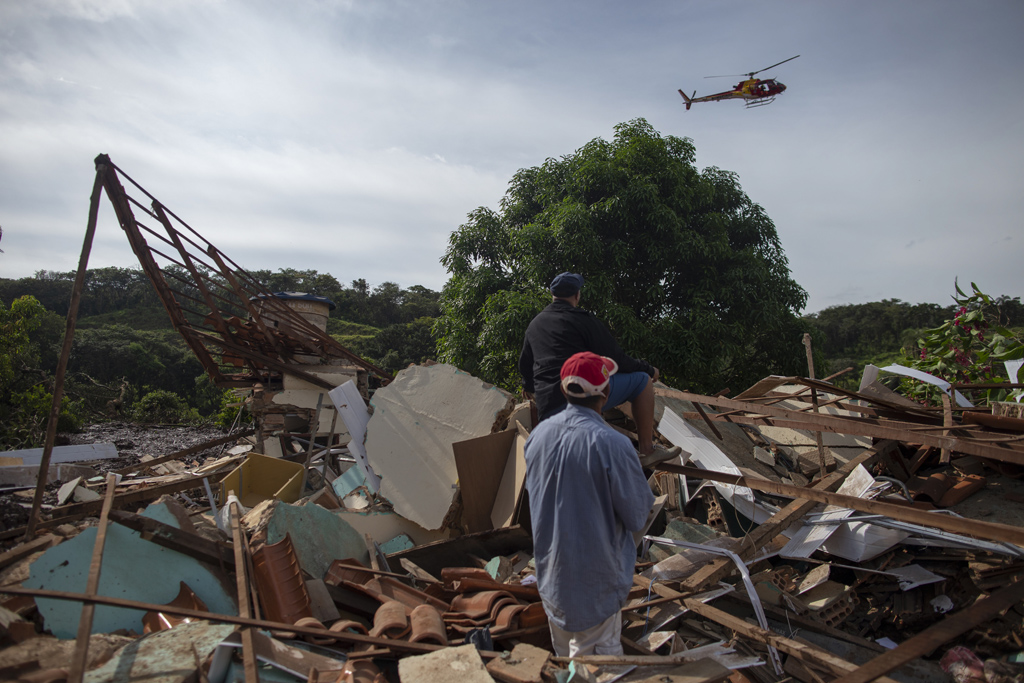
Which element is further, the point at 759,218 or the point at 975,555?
the point at 759,218

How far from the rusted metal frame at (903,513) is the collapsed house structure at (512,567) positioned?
0.01 m

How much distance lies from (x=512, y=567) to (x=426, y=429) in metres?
1.80

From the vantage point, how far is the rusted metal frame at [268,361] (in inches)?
278

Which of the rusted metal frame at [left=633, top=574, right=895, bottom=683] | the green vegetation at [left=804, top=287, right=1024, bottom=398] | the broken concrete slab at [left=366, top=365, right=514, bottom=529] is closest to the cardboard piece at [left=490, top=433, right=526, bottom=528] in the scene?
the broken concrete slab at [left=366, top=365, right=514, bottom=529]

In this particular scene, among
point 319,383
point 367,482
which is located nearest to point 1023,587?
point 367,482

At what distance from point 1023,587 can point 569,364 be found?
7.29 feet

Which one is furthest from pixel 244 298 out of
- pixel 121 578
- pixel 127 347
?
pixel 127 347

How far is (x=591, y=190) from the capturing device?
34.6ft

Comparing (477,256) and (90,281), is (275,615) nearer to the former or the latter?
(477,256)

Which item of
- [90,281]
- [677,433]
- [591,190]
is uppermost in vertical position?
[90,281]

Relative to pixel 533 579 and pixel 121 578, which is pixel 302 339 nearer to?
pixel 121 578

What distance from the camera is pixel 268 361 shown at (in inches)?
288

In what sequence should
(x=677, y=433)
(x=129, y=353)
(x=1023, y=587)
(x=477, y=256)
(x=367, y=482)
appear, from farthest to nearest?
(x=129, y=353)
(x=477, y=256)
(x=367, y=482)
(x=677, y=433)
(x=1023, y=587)

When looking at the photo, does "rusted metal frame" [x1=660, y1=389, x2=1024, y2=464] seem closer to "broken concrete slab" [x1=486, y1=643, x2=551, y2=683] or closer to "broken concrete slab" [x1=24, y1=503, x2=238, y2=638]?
"broken concrete slab" [x1=486, y1=643, x2=551, y2=683]
